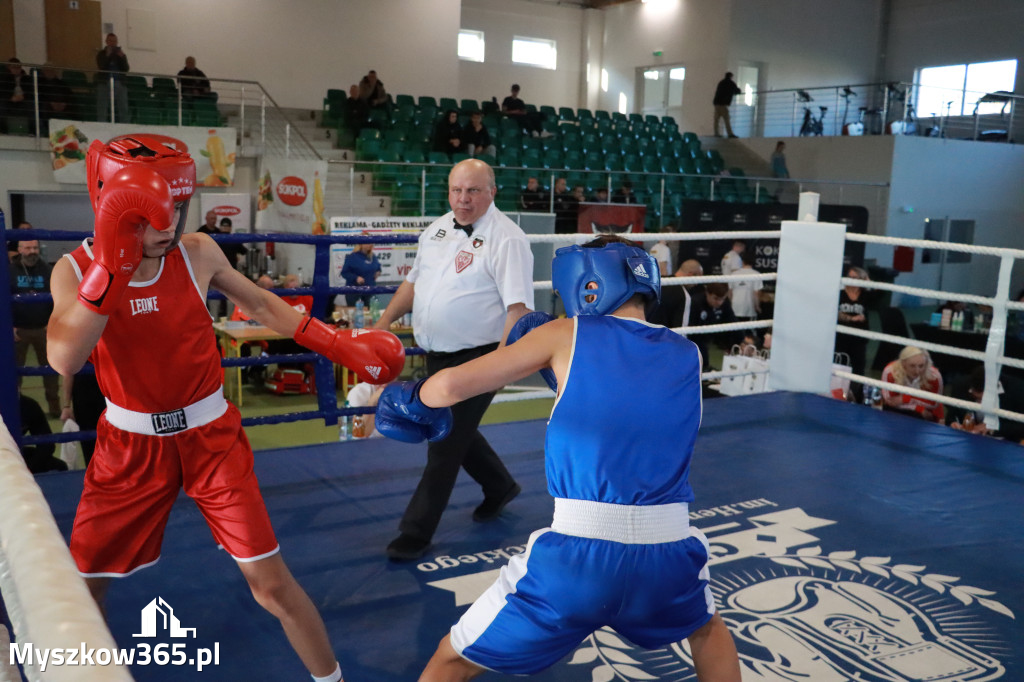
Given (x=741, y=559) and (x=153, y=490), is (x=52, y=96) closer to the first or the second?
(x=153, y=490)

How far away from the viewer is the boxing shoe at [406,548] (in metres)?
2.60

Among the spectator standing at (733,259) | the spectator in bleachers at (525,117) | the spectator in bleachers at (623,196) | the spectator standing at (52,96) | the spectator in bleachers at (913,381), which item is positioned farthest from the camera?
the spectator in bleachers at (525,117)

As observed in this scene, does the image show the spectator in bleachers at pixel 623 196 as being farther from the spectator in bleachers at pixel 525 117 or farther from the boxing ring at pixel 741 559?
the boxing ring at pixel 741 559

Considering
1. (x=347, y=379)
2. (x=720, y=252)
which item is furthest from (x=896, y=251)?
(x=347, y=379)

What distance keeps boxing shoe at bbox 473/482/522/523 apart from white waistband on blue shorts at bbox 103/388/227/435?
1366 mm

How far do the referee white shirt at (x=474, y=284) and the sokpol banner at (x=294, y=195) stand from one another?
6.77 metres

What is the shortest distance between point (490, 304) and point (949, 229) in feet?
41.5

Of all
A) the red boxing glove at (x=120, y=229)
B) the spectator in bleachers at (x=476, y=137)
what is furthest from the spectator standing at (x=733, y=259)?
the red boxing glove at (x=120, y=229)

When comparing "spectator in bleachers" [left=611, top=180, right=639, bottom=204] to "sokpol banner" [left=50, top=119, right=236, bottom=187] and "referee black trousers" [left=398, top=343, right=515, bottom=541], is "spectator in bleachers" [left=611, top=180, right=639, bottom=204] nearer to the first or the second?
"sokpol banner" [left=50, top=119, right=236, bottom=187]

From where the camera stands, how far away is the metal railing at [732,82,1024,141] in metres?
13.3

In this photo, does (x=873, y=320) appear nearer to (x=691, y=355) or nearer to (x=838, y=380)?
(x=838, y=380)

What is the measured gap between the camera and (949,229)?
13.3 m

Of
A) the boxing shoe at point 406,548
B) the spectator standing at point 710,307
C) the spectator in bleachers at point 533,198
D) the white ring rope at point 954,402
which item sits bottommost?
the boxing shoe at point 406,548

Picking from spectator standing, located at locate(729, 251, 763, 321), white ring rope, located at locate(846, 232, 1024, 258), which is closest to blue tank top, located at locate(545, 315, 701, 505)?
white ring rope, located at locate(846, 232, 1024, 258)
